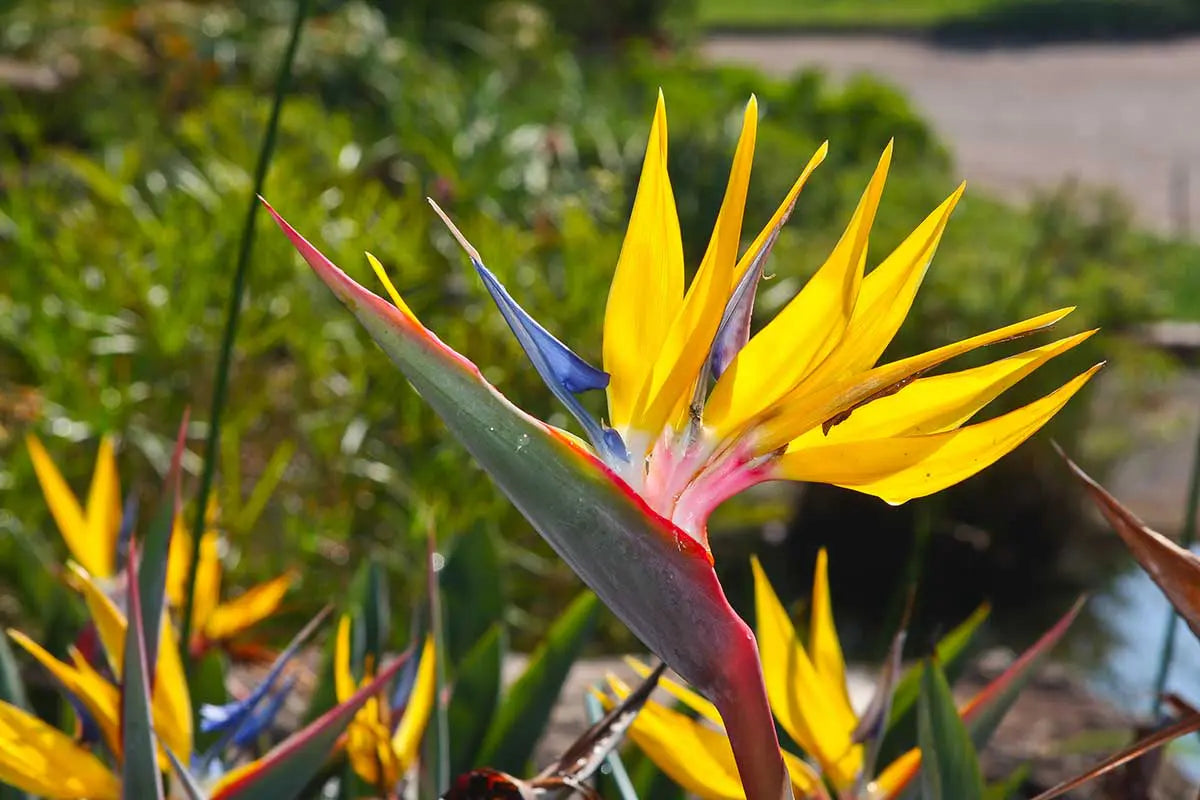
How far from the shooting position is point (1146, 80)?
513 inches

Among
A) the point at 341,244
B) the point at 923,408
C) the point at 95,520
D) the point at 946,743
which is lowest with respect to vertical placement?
the point at 341,244

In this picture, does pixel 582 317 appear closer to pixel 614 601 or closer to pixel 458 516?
pixel 458 516

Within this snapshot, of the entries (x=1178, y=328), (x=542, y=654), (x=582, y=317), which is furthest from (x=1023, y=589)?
(x=542, y=654)

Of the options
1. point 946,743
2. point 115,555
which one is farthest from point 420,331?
point 115,555

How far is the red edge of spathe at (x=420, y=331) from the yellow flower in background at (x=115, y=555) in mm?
537

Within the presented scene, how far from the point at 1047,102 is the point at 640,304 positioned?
1215 centimetres

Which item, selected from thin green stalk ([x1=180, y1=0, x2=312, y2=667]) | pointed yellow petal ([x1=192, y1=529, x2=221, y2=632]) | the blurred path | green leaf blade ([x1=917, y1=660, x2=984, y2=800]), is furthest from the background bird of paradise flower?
the blurred path

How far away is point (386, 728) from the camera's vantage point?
3.15ft

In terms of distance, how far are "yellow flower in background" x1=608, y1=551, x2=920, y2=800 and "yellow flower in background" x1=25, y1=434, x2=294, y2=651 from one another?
38 centimetres

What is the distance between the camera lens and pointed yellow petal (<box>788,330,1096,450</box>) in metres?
0.66

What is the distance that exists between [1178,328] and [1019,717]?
3578 mm

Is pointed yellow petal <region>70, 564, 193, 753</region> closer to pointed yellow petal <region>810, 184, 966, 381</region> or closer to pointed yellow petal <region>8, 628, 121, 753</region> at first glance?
pointed yellow petal <region>8, 628, 121, 753</region>

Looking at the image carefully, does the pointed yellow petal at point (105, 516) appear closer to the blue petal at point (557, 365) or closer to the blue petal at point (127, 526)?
the blue petal at point (127, 526)

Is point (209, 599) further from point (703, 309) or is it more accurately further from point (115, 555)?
point (703, 309)
